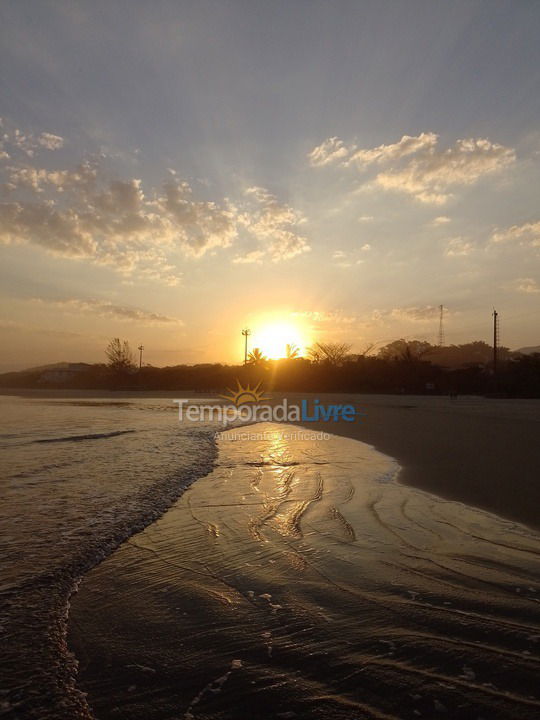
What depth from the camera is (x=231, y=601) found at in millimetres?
3562

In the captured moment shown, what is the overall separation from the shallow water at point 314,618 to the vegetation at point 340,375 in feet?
135

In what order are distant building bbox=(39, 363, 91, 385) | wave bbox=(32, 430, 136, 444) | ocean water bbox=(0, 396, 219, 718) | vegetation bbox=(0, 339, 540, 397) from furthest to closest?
distant building bbox=(39, 363, 91, 385)
vegetation bbox=(0, 339, 540, 397)
wave bbox=(32, 430, 136, 444)
ocean water bbox=(0, 396, 219, 718)

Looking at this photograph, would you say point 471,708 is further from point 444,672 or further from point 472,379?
point 472,379

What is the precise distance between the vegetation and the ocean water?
128ft

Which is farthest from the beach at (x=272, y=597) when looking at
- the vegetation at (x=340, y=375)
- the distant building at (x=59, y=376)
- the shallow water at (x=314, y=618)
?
the distant building at (x=59, y=376)

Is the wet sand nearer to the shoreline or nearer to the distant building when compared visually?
the shoreline

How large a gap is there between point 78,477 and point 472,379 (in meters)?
45.8

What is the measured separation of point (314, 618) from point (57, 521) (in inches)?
147

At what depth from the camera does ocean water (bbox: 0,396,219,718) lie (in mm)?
2664

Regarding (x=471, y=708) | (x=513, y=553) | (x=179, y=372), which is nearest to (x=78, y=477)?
(x=513, y=553)

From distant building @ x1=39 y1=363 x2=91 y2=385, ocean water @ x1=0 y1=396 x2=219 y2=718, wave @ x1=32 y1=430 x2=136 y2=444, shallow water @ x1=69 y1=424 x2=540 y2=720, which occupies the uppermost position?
distant building @ x1=39 y1=363 x2=91 y2=385

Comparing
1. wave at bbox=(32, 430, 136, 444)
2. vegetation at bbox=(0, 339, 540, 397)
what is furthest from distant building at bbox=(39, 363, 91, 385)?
wave at bbox=(32, 430, 136, 444)

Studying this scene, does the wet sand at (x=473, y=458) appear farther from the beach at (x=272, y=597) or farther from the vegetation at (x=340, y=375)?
the vegetation at (x=340, y=375)

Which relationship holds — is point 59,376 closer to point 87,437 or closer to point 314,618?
point 87,437
